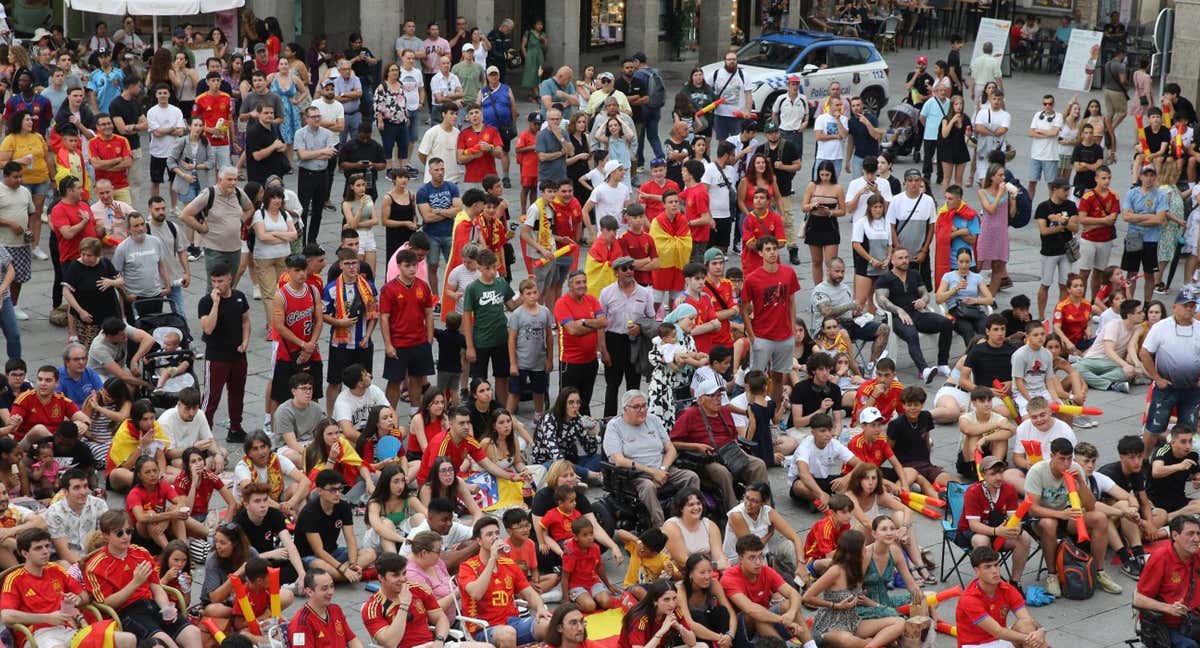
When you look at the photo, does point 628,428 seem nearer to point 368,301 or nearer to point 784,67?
point 368,301

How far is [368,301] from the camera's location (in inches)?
606

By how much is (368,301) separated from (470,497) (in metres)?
2.90

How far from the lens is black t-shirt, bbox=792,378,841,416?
15312 mm

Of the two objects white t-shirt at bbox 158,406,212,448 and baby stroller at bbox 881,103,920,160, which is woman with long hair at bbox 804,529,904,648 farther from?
baby stroller at bbox 881,103,920,160

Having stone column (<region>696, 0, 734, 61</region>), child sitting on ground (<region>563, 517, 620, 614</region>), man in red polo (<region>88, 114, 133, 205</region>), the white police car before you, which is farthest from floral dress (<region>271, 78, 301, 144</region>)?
stone column (<region>696, 0, 734, 61</region>)

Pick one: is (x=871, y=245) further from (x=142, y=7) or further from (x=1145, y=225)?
(x=142, y=7)

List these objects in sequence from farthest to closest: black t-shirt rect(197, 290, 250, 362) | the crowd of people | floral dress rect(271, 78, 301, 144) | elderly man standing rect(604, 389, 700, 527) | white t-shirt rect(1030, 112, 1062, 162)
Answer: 1. white t-shirt rect(1030, 112, 1062, 162)
2. floral dress rect(271, 78, 301, 144)
3. black t-shirt rect(197, 290, 250, 362)
4. elderly man standing rect(604, 389, 700, 527)
5. the crowd of people

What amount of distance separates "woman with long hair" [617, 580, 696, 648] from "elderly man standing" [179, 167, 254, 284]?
6973mm

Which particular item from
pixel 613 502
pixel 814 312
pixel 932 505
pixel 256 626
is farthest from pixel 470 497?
pixel 814 312

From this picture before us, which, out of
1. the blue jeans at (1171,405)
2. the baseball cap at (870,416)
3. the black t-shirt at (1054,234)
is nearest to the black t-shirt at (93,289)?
the baseball cap at (870,416)

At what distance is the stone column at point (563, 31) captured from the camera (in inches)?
1267

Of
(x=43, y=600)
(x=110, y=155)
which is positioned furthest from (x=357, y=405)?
(x=110, y=155)

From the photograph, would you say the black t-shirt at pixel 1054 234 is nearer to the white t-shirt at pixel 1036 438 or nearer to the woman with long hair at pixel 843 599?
the white t-shirt at pixel 1036 438

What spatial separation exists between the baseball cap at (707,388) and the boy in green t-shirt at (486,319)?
81.9 inches
